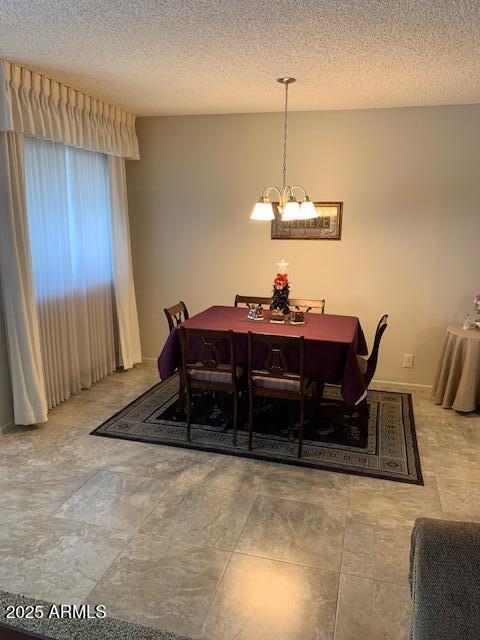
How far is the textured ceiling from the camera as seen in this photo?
86.0 inches

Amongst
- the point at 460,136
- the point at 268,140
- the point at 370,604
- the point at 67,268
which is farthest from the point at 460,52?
the point at 67,268

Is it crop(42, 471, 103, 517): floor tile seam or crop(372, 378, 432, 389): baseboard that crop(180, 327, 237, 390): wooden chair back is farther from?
crop(372, 378, 432, 389): baseboard

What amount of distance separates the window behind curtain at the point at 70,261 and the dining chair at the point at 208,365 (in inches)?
49.0

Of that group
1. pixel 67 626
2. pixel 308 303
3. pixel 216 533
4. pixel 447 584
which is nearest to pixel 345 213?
pixel 308 303

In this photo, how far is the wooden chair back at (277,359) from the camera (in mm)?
2916

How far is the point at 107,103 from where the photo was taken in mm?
4102

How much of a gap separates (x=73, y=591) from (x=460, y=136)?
426cm

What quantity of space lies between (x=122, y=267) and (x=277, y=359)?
2233 mm

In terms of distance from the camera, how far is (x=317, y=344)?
10.3 ft

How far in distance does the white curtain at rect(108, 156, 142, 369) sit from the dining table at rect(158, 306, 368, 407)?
120cm

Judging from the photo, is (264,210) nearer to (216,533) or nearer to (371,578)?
(216,533)

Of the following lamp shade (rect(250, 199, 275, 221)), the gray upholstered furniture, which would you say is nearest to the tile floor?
the gray upholstered furniture

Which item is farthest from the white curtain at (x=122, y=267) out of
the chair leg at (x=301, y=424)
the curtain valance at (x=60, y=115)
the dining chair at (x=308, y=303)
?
the chair leg at (x=301, y=424)

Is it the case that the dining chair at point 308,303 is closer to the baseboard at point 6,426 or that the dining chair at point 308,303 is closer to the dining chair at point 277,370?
the dining chair at point 277,370
